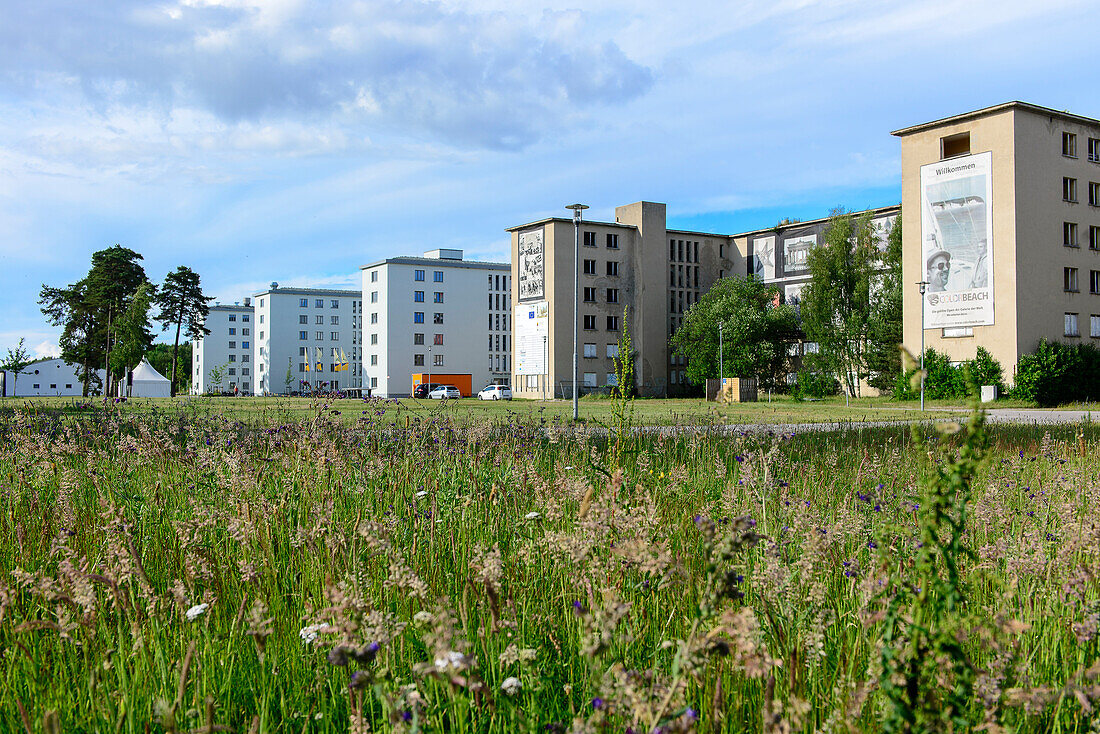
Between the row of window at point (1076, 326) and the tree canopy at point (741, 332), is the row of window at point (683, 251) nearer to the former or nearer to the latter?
the tree canopy at point (741, 332)

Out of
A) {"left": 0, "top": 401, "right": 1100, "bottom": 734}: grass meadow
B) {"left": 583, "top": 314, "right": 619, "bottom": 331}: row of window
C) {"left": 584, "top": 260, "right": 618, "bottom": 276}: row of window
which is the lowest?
{"left": 0, "top": 401, "right": 1100, "bottom": 734}: grass meadow

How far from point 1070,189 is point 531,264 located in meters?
45.5

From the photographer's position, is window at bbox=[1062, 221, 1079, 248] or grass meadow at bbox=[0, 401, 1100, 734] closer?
grass meadow at bbox=[0, 401, 1100, 734]

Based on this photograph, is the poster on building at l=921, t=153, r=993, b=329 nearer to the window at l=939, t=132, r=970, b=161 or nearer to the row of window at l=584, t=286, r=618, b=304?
the window at l=939, t=132, r=970, b=161

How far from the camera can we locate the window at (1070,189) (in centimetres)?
5138

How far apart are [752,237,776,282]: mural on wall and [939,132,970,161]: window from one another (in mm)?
24130

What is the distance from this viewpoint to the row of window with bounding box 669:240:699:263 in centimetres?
8356

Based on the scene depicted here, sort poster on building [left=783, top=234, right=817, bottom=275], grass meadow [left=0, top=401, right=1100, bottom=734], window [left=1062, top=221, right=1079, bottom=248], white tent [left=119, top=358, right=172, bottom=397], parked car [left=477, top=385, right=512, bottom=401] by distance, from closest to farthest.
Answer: grass meadow [left=0, top=401, right=1100, bottom=734] < window [left=1062, top=221, right=1079, bottom=248] < poster on building [left=783, top=234, right=817, bottom=275] < parked car [left=477, top=385, right=512, bottom=401] < white tent [left=119, top=358, right=172, bottom=397]

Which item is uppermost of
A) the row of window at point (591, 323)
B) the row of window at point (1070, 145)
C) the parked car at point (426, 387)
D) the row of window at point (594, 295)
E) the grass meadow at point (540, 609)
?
the row of window at point (1070, 145)

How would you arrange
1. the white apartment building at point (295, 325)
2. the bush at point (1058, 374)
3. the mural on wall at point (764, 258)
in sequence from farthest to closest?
the white apartment building at point (295, 325) < the mural on wall at point (764, 258) < the bush at point (1058, 374)

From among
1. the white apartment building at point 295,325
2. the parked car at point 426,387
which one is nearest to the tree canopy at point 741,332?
the parked car at point 426,387

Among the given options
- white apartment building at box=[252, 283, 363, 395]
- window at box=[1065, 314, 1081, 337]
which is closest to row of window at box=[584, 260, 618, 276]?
window at box=[1065, 314, 1081, 337]

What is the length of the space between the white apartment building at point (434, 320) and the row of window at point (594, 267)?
37.0 meters

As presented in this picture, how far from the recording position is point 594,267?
79.1 metres
